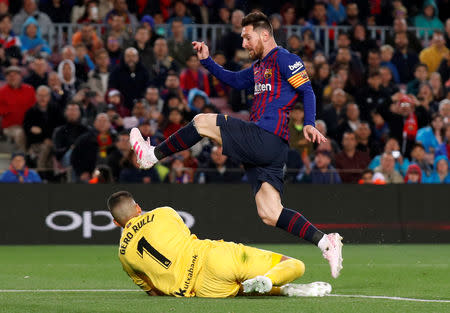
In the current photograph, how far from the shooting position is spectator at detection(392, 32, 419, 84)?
21031mm

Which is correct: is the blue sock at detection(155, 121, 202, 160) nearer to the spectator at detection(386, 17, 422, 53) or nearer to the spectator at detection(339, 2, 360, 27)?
the spectator at detection(386, 17, 422, 53)

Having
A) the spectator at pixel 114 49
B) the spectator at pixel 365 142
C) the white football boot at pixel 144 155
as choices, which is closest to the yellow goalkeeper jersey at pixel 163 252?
the white football boot at pixel 144 155

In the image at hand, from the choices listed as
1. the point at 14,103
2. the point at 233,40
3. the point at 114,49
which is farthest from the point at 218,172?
the point at 233,40

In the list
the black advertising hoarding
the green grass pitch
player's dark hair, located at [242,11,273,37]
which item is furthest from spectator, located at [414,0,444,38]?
player's dark hair, located at [242,11,273,37]

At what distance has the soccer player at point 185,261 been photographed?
8.28 metres

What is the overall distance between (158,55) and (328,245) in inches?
429

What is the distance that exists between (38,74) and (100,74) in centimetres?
123

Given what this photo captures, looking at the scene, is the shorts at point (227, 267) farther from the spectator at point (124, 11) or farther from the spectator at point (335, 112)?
the spectator at point (124, 11)

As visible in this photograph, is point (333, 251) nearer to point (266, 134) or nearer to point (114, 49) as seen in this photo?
point (266, 134)

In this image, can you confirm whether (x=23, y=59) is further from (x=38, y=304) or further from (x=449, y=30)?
(x=38, y=304)

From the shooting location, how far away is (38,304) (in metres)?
8.04

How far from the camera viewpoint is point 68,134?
55.3ft

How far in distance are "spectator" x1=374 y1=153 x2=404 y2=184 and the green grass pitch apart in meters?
1.37

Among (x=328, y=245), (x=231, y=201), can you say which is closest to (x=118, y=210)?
(x=328, y=245)
